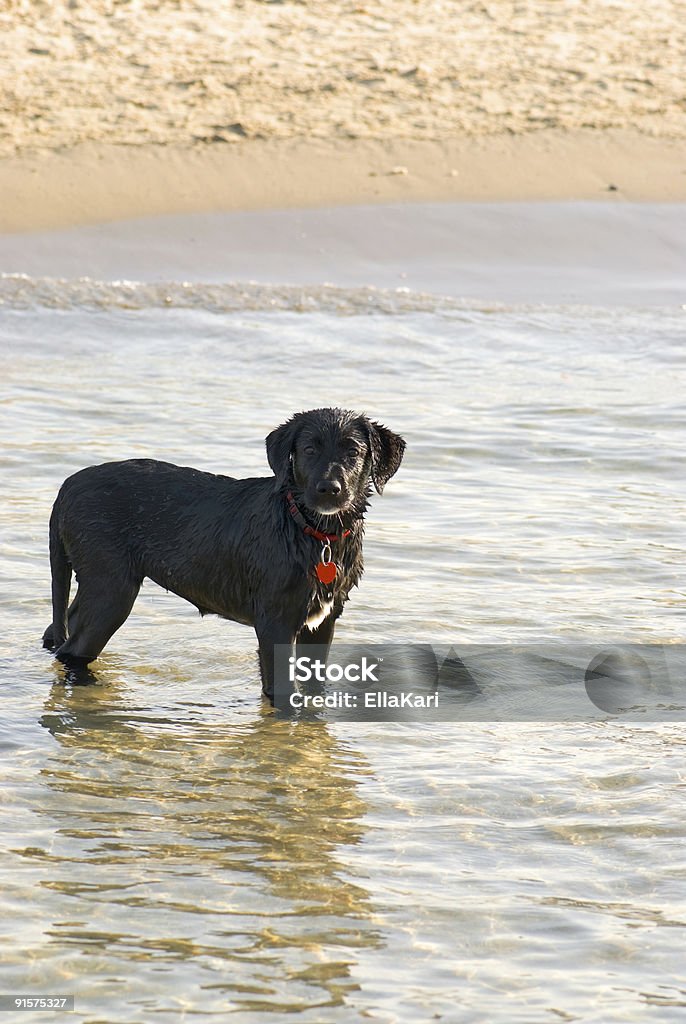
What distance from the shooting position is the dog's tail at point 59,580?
19.4ft

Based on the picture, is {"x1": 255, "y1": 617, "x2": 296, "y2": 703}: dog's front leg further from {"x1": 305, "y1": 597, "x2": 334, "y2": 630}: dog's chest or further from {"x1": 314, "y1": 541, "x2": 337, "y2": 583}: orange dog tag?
{"x1": 314, "y1": 541, "x2": 337, "y2": 583}: orange dog tag

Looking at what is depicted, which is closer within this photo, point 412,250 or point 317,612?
point 317,612

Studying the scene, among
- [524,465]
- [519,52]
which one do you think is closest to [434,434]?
[524,465]

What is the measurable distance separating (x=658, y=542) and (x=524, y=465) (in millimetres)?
1453

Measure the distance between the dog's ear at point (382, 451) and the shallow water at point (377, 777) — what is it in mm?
961

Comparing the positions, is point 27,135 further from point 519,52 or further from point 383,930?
point 383,930

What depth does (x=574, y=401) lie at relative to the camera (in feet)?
33.6

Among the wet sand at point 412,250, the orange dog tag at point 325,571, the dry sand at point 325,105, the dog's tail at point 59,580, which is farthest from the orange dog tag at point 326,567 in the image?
the dry sand at point 325,105

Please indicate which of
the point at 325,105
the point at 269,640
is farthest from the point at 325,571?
the point at 325,105

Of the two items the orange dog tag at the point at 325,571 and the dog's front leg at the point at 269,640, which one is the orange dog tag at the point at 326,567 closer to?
the orange dog tag at the point at 325,571

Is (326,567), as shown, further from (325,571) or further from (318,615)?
(318,615)

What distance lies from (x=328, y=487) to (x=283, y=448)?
0.31 meters

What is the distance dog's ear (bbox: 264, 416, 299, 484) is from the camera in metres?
5.41

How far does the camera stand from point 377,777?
5242 mm
